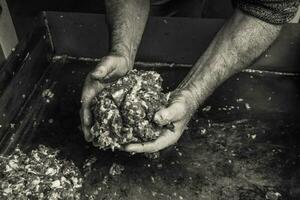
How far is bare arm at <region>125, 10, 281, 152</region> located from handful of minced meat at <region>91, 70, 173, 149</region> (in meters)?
0.08

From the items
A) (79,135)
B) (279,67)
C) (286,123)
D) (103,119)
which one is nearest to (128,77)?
(103,119)

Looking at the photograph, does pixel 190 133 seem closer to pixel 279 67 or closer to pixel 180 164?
pixel 180 164

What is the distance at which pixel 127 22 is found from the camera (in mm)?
1861

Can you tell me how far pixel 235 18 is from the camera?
5.47 ft

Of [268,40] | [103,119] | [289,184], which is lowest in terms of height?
[289,184]

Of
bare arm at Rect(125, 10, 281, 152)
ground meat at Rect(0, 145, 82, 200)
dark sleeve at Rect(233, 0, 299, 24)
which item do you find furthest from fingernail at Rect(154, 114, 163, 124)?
dark sleeve at Rect(233, 0, 299, 24)

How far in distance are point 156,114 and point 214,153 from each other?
15.6 inches

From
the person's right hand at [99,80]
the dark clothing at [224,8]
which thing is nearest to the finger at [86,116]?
the person's right hand at [99,80]

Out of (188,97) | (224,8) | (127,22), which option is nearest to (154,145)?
(188,97)

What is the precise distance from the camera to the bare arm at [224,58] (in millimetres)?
1615

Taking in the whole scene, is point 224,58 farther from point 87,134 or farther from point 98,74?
point 87,134

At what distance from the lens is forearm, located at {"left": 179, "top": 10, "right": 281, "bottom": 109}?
1.64 m

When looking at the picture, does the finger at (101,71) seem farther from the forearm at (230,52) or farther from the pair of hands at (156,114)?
the forearm at (230,52)

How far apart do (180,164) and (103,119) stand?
39cm
